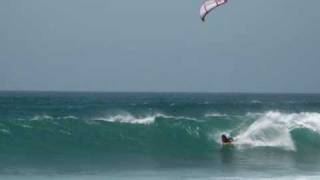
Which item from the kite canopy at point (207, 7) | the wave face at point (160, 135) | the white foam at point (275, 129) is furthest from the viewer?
the white foam at point (275, 129)

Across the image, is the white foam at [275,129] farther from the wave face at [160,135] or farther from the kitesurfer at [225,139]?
the kitesurfer at [225,139]

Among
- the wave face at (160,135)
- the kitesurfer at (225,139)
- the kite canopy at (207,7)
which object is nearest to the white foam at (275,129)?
the wave face at (160,135)

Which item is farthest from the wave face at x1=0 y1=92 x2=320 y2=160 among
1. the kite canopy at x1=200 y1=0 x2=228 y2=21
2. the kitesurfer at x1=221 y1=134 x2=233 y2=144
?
the kite canopy at x1=200 y1=0 x2=228 y2=21

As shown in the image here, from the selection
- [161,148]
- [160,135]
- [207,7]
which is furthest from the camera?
[160,135]

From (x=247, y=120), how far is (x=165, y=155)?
670 centimetres

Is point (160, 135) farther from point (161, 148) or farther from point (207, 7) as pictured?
point (207, 7)

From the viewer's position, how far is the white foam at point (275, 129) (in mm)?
24859

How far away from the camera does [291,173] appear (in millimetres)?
17719

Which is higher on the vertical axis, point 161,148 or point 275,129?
point 275,129

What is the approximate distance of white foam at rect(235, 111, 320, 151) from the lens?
24.9 meters

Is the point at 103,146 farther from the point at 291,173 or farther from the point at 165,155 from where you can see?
the point at 291,173

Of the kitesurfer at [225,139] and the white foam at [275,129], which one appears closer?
the kitesurfer at [225,139]

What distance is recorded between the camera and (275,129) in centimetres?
2598

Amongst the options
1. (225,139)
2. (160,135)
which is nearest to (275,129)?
(225,139)
